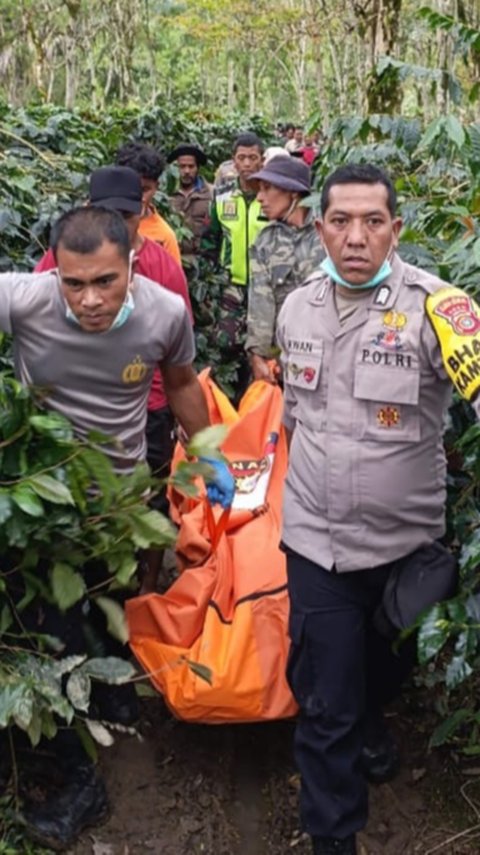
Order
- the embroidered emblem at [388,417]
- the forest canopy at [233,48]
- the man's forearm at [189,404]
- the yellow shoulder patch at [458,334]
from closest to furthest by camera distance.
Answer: the yellow shoulder patch at [458,334], the embroidered emblem at [388,417], the man's forearm at [189,404], the forest canopy at [233,48]

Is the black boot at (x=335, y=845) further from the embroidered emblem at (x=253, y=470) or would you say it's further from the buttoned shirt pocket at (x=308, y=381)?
the embroidered emblem at (x=253, y=470)

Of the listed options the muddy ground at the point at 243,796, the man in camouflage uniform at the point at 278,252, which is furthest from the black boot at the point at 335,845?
the man in camouflage uniform at the point at 278,252

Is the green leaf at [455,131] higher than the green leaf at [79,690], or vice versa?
the green leaf at [455,131]

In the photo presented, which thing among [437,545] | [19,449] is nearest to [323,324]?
[437,545]

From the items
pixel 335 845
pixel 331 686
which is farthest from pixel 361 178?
pixel 335 845

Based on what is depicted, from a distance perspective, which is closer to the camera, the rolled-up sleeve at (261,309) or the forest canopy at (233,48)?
the rolled-up sleeve at (261,309)

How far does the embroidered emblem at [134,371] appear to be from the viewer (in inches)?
119

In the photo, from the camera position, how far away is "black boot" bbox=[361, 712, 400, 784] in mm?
3199

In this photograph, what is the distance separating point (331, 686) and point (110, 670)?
65 cm

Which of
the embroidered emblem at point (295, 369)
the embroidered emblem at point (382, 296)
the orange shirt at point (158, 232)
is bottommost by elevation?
the orange shirt at point (158, 232)

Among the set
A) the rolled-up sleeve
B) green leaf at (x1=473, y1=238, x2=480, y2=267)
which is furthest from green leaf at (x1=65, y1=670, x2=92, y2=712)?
the rolled-up sleeve

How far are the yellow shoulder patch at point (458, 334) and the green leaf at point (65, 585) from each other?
1026 millimetres

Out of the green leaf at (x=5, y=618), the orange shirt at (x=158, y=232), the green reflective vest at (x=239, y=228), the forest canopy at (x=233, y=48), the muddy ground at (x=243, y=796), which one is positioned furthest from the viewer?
the forest canopy at (x=233, y=48)

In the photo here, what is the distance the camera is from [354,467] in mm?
2643
